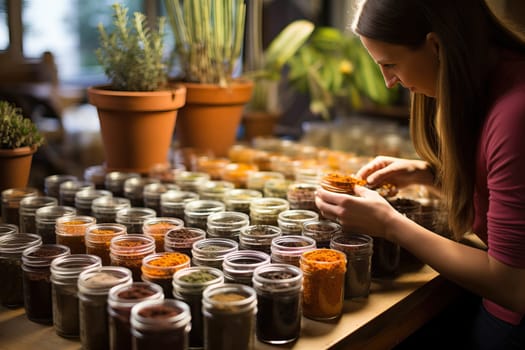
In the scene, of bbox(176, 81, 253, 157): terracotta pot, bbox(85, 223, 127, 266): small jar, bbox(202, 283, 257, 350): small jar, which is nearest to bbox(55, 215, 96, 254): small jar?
bbox(85, 223, 127, 266): small jar

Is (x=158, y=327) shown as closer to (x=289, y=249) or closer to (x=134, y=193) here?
(x=289, y=249)

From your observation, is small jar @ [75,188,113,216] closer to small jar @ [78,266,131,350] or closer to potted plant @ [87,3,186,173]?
potted plant @ [87,3,186,173]

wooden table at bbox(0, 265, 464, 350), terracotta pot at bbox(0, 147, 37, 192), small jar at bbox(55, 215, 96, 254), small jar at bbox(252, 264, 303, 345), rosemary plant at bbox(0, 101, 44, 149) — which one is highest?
rosemary plant at bbox(0, 101, 44, 149)

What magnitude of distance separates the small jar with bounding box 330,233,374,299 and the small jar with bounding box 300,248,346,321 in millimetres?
82

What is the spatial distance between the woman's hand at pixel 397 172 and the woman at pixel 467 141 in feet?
0.96

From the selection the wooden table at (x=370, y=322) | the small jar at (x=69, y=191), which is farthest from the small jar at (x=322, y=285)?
the small jar at (x=69, y=191)

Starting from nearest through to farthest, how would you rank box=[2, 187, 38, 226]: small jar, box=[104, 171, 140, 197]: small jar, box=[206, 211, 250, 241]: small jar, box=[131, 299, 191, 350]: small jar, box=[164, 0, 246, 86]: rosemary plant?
box=[131, 299, 191, 350]: small jar
box=[206, 211, 250, 241]: small jar
box=[2, 187, 38, 226]: small jar
box=[104, 171, 140, 197]: small jar
box=[164, 0, 246, 86]: rosemary plant

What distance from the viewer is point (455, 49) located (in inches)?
51.5

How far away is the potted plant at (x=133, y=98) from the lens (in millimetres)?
1931

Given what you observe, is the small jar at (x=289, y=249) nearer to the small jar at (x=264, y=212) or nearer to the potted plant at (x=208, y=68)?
the small jar at (x=264, y=212)

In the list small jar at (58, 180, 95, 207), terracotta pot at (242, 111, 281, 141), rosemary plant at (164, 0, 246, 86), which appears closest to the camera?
small jar at (58, 180, 95, 207)

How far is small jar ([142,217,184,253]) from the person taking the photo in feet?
4.85

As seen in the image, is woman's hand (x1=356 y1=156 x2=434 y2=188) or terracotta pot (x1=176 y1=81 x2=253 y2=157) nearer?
woman's hand (x1=356 y1=156 x2=434 y2=188)

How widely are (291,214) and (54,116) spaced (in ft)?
9.72
